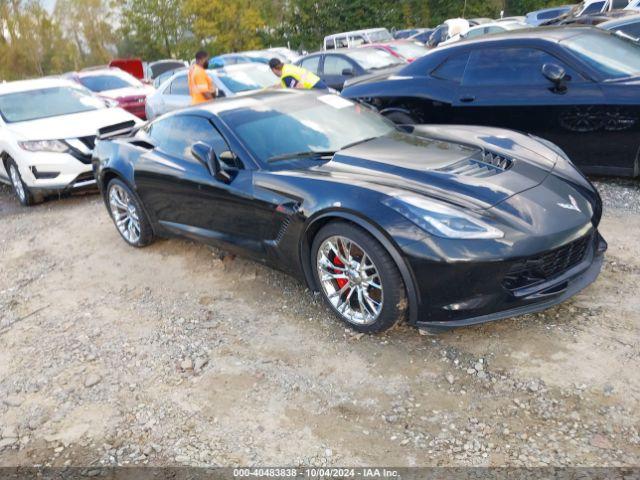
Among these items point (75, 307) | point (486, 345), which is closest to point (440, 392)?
point (486, 345)

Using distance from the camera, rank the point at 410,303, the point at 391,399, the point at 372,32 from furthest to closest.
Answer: the point at 372,32 → the point at 410,303 → the point at 391,399

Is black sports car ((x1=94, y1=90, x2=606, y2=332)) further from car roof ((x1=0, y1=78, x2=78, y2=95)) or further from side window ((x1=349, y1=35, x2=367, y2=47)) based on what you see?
side window ((x1=349, y1=35, x2=367, y2=47))

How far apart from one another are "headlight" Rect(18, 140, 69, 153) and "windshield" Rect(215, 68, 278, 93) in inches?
120

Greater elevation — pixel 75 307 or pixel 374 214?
pixel 374 214

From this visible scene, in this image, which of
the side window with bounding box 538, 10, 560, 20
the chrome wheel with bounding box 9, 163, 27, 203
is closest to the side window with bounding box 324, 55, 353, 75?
the chrome wheel with bounding box 9, 163, 27, 203

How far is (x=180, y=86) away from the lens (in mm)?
10172

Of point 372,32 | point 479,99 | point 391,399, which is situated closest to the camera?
point 391,399

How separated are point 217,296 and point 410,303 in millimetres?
1787

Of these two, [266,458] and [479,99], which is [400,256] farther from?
[479,99]

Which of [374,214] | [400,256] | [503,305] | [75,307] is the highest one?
[374,214]

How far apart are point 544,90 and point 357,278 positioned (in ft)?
10.8

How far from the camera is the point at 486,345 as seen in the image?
3.21 meters

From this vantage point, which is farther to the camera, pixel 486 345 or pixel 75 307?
pixel 75 307

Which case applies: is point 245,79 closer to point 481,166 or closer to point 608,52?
point 608,52
